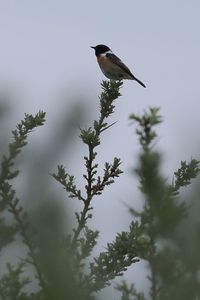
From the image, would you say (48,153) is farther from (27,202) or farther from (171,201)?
(171,201)

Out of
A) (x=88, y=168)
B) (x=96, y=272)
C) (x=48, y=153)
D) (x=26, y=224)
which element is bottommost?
(x=48, y=153)

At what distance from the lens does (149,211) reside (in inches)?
83.3

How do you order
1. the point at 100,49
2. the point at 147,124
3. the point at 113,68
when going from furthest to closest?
1. the point at 100,49
2. the point at 113,68
3. the point at 147,124

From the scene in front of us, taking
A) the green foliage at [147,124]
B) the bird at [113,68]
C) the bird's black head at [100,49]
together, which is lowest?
the green foliage at [147,124]

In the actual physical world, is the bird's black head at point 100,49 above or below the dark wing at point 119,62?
above

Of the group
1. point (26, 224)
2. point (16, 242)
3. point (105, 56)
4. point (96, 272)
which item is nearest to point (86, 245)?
point (96, 272)

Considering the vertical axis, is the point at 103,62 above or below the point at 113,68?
above

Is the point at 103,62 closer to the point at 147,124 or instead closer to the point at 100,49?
the point at 100,49

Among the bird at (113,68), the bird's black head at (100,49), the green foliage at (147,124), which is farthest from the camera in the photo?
the bird's black head at (100,49)

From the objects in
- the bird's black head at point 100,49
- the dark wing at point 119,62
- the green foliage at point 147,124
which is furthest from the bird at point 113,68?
the green foliage at point 147,124

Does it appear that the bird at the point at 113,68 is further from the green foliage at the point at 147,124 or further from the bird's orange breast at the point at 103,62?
the green foliage at the point at 147,124

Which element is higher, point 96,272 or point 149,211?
point 96,272

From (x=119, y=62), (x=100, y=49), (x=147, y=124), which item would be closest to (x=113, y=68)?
(x=119, y=62)

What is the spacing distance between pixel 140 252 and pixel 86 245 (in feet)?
9.02
